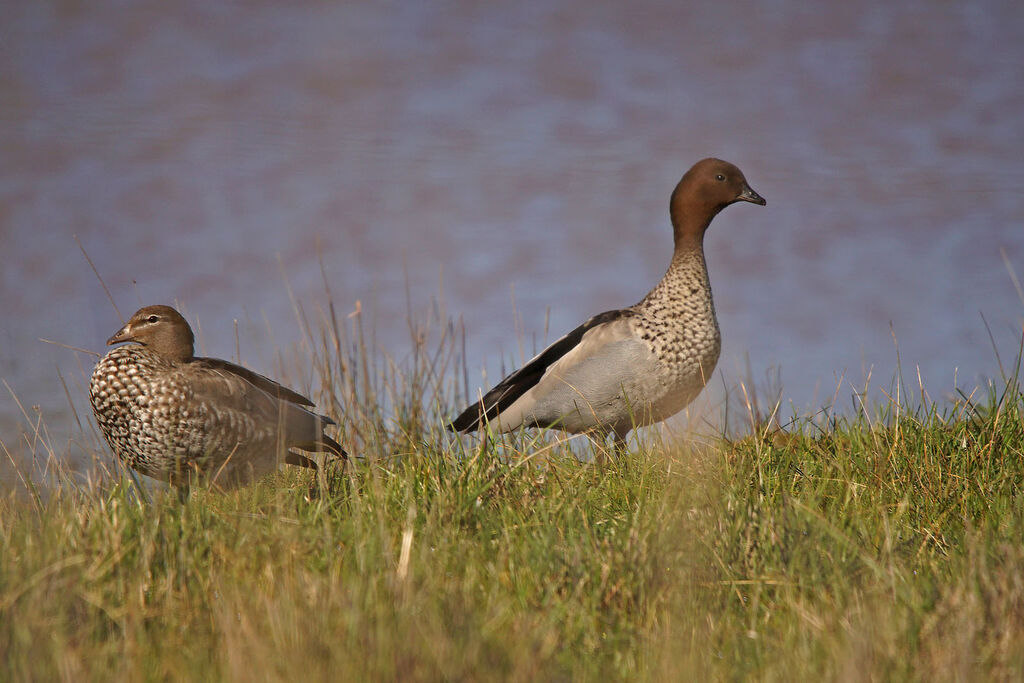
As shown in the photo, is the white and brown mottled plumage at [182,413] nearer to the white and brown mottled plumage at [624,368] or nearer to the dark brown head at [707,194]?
the white and brown mottled plumage at [624,368]

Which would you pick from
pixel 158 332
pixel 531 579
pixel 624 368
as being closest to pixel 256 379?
pixel 158 332

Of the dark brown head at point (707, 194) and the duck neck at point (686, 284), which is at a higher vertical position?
the dark brown head at point (707, 194)

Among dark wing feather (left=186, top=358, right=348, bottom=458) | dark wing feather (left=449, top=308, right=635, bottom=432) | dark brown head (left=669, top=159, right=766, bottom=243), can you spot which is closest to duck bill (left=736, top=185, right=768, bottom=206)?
dark brown head (left=669, top=159, right=766, bottom=243)

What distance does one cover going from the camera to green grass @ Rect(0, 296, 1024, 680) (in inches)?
80.0

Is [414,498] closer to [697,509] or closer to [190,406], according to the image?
[697,509]

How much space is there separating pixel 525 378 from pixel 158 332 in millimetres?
2039

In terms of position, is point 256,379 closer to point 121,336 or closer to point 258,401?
point 258,401

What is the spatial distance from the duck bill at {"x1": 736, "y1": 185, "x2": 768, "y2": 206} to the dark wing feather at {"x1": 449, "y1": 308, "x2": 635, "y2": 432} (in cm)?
110

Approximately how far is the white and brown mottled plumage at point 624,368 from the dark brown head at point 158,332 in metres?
1.46

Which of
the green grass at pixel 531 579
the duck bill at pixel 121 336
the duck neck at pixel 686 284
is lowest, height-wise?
the green grass at pixel 531 579

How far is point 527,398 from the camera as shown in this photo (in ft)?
16.8

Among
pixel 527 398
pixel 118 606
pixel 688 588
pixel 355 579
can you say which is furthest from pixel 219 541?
pixel 527 398

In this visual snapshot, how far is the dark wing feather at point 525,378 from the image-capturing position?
5.24 meters

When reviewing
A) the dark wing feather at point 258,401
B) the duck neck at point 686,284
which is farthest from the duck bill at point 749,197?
the dark wing feather at point 258,401
